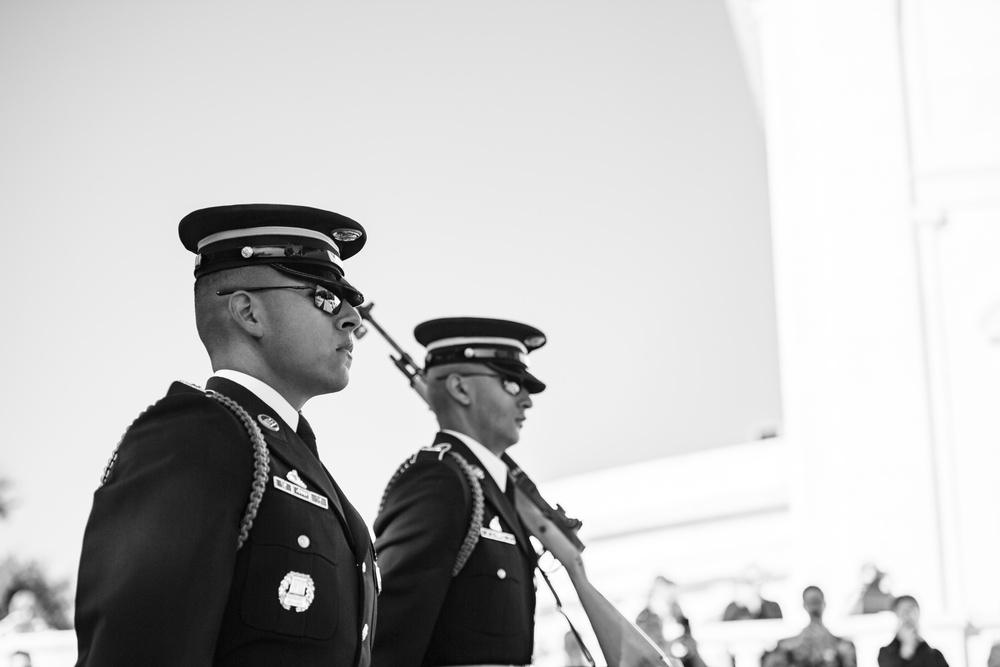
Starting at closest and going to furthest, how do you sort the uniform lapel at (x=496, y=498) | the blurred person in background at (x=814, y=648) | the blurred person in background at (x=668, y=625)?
1. the uniform lapel at (x=496, y=498)
2. the blurred person in background at (x=814, y=648)
3. the blurred person in background at (x=668, y=625)

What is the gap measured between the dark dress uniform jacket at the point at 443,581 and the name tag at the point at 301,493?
4.04ft

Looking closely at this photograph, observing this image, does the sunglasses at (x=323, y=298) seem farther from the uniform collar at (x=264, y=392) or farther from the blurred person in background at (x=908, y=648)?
the blurred person in background at (x=908, y=648)

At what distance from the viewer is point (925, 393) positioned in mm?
14945

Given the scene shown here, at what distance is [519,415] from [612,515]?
1460 centimetres

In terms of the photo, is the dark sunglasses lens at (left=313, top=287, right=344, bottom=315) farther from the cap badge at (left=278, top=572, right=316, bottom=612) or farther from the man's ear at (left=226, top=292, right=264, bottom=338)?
the cap badge at (left=278, top=572, right=316, bottom=612)

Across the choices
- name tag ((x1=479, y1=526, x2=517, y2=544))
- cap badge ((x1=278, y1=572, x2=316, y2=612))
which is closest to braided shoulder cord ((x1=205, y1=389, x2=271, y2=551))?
cap badge ((x1=278, y1=572, x2=316, y2=612))

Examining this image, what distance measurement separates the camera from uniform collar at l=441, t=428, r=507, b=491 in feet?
16.0

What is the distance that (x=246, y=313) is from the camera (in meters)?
3.11

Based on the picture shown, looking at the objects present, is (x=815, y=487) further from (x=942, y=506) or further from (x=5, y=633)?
(x=5, y=633)

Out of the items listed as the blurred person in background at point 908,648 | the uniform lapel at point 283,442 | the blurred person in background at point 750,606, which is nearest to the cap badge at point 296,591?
the uniform lapel at point 283,442

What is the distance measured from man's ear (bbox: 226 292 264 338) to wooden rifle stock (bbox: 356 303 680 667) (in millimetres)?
1721

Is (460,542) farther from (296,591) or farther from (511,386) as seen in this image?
(296,591)

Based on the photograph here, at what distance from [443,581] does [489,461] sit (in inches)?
30.2

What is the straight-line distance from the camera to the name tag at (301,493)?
9.36 feet
